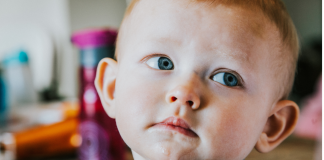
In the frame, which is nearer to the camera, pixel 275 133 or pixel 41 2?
pixel 275 133

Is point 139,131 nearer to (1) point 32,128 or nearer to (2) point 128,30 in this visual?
(2) point 128,30

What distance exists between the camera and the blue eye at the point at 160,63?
11.8 inches

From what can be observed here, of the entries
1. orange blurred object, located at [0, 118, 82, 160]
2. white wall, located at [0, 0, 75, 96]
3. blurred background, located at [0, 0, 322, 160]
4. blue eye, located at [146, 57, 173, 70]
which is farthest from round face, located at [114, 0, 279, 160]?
white wall, located at [0, 0, 75, 96]

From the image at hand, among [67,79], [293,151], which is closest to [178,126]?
[293,151]

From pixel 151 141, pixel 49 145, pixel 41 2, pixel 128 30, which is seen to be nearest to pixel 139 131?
pixel 151 141

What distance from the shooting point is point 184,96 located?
0.26m

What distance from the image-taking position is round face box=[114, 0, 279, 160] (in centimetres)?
27

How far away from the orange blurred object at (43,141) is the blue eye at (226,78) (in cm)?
46

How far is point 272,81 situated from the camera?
0.32 metres

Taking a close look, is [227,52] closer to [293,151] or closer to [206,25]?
[206,25]

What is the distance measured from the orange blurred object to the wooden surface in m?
0.16

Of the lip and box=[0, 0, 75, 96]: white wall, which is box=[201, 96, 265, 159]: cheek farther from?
box=[0, 0, 75, 96]: white wall

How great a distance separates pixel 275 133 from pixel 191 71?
0.49ft

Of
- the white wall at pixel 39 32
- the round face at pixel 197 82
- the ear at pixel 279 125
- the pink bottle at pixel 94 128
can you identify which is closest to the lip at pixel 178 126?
the round face at pixel 197 82
